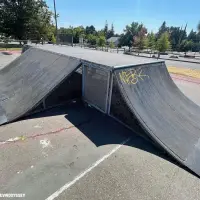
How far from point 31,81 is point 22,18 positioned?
24.5 meters

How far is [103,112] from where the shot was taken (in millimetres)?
5895

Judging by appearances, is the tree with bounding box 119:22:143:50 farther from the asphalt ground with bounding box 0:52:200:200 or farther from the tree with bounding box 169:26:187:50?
the asphalt ground with bounding box 0:52:200:200

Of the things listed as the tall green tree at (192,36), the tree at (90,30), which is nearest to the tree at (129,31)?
the tree at (90,30)

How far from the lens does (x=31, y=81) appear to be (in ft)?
22.0

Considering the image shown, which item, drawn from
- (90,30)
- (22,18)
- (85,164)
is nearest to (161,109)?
(85,164)

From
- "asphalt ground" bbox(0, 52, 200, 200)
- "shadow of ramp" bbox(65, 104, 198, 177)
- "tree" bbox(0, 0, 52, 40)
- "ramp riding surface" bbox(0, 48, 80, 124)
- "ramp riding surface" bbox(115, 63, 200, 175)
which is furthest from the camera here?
"tree" bbox(0, 0, 52, 40)

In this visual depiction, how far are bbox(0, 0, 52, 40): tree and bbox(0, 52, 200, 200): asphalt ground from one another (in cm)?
2655

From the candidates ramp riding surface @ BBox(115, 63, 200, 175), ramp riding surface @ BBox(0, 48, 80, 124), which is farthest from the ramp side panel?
ramp riding surface @ BBox(0, 48, 80, 124)

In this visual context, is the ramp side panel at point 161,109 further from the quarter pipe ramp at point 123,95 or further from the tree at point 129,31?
the tree at point 129,31

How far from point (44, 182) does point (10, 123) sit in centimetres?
→ 258

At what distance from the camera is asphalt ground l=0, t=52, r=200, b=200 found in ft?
10.1

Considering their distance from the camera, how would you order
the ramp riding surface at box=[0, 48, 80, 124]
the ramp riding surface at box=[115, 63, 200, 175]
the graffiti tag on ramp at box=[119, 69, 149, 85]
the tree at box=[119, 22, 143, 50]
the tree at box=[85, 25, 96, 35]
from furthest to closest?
the tree at box=[85, 25, 96, 35], the tree at box=[119, 22, 143, 50], the ramp riding surface at box=[0, 48, 80, 124], the graffiti tag on ramp at box=[119, 69, 149, 85], the ramp riding surface at box=[115, 63, 200, 175]

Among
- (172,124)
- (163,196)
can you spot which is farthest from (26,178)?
(172,124)

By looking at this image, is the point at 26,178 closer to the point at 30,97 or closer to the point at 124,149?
the point at 124,149
